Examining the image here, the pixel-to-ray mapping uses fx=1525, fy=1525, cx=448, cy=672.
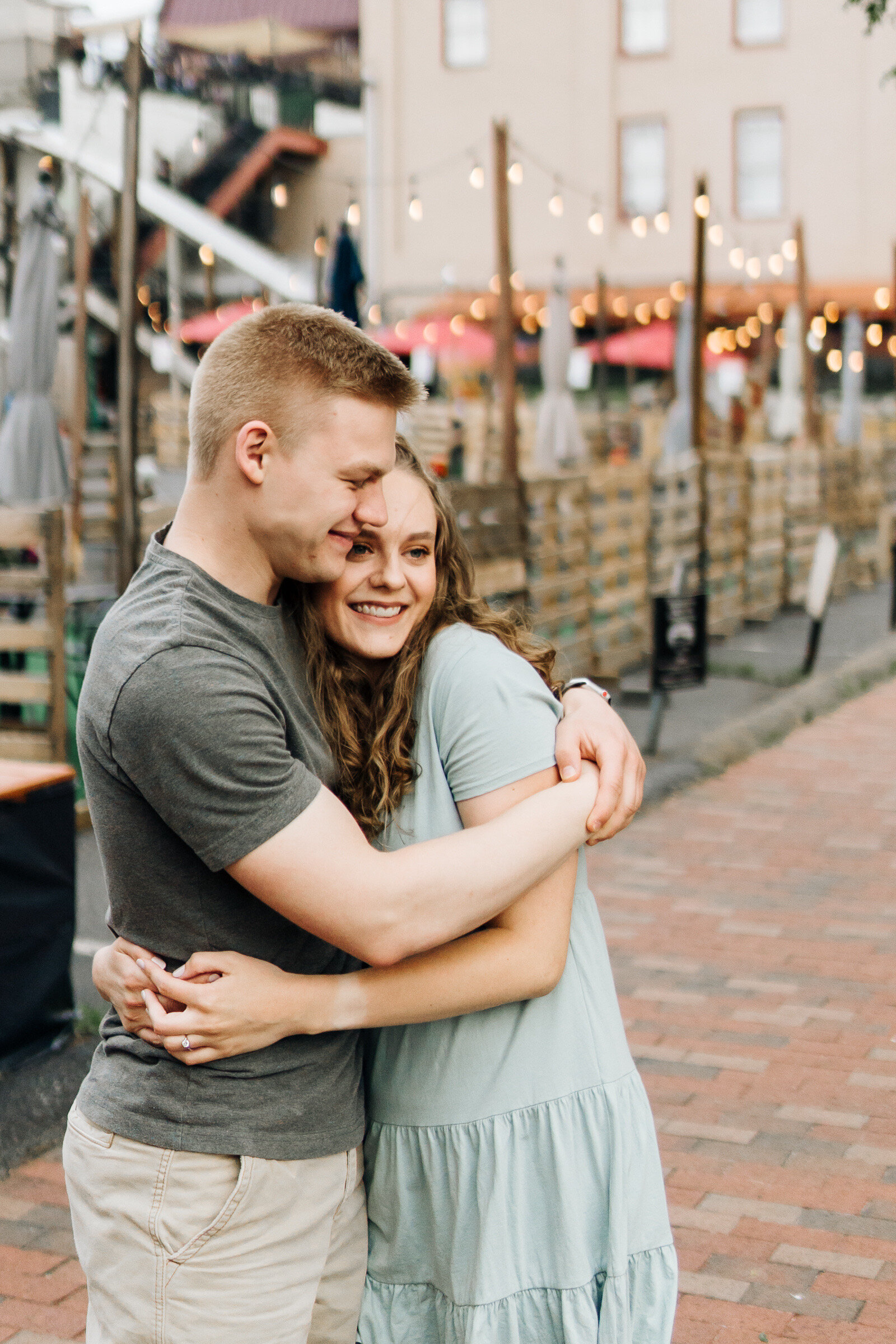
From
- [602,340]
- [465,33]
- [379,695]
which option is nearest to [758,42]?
[465,33]

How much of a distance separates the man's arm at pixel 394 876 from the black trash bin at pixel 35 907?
9.40ft

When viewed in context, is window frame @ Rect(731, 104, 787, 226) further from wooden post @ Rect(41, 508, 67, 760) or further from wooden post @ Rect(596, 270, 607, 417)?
wooden post @ Rect(41, 508, 67, 760)

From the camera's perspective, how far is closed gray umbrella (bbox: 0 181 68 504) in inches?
402

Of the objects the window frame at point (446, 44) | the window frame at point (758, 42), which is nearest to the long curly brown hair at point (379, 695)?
the window frame at point (758, 42)

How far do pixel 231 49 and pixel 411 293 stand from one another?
6826mm

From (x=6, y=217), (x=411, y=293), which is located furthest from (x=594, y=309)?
(x=6, y=217)

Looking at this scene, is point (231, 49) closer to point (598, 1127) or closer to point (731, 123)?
point (731, 123)

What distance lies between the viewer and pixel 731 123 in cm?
2844

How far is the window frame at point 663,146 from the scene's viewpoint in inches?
1133

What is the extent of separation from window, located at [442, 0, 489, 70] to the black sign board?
900 inches

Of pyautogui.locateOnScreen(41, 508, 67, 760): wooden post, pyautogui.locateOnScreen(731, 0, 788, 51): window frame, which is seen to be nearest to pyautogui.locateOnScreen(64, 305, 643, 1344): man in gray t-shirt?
pyautogui.locateOnScreen(41, 508, 67, 760): wooden post

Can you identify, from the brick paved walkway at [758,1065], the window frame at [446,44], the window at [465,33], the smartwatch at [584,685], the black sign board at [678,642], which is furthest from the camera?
the window at [465,33]

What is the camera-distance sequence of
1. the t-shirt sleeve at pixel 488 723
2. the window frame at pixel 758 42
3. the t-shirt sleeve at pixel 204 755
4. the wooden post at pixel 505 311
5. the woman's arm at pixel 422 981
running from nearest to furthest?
the t-shirt sleeve at pixel 204 755 < the woman's arm at pixel 422 981 < the t-shirt sleeve at pixel 488 723 < the wooden post at pixel 505 311 < the window frame at pixel 758 42

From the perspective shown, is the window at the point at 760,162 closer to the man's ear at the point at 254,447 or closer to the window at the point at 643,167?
the window at the point at 643,167
